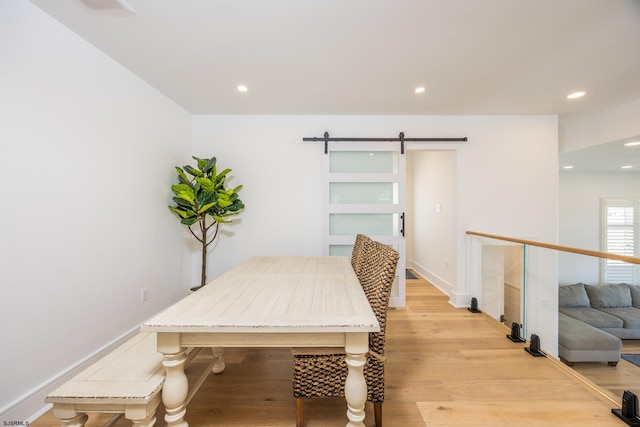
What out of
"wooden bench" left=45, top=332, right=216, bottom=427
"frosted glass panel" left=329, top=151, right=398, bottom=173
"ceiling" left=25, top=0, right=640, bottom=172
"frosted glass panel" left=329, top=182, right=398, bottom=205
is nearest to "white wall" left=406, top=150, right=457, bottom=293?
"frosted glass panel" left=329, top=151, right=398, bottom=173

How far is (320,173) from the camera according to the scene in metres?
3.19

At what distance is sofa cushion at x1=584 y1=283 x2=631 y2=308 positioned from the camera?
14.6 ft

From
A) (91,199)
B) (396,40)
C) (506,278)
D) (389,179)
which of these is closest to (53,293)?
(91,199)

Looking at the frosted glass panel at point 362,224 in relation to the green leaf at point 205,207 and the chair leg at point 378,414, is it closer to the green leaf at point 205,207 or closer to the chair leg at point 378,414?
the green leaf at point 205,207

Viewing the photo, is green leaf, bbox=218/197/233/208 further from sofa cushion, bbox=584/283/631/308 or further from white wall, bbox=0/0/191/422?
sofa cushion, bbox=584/283/631/308

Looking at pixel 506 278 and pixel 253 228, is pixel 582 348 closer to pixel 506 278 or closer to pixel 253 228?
pixel 506 278

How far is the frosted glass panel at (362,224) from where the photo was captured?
3186 mm

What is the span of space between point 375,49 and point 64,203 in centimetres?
253

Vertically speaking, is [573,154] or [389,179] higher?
[573,154]

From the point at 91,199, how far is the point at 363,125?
9.50 feet

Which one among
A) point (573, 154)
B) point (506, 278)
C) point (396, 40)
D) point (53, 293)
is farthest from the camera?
point (573, 154)

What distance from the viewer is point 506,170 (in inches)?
124

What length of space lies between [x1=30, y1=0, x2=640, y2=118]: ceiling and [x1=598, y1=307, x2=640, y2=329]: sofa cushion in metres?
3.78

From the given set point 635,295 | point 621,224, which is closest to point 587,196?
point 621,224
